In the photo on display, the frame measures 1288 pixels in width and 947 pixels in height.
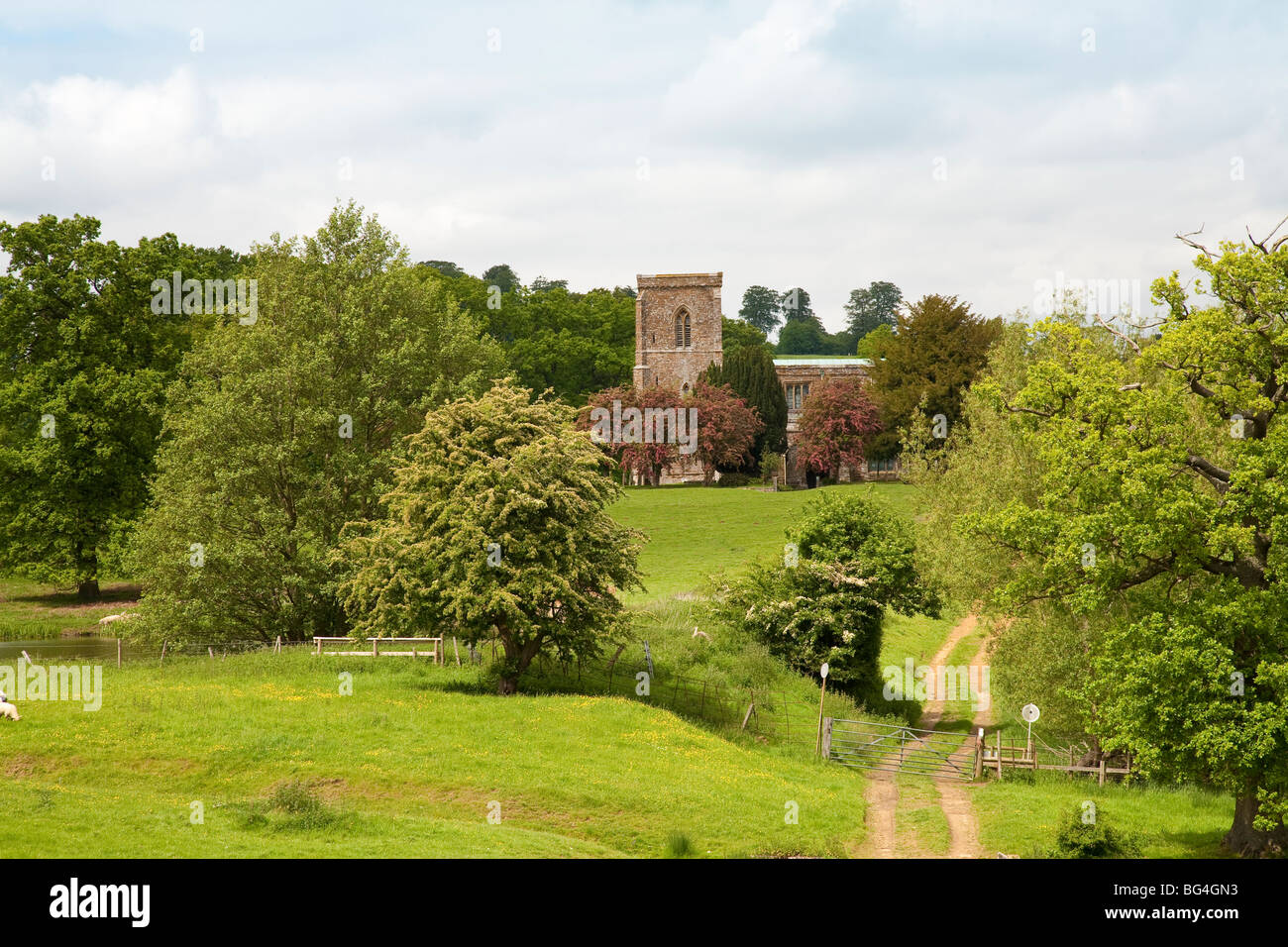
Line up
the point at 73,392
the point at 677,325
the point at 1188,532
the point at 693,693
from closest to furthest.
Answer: the point at 1188,532, the point at 693,693, the point at 73,392, the point at 677,325

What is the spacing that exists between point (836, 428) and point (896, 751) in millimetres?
56709

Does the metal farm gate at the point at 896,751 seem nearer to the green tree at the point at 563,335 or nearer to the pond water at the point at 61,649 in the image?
the pond water at the point at 61,649

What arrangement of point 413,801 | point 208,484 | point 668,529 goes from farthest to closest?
point 668,529, point 208,484, point 413,801

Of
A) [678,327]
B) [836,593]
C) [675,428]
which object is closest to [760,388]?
[675,428]

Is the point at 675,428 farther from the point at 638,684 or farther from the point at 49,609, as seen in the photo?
the point at 638,684

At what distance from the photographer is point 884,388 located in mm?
87062

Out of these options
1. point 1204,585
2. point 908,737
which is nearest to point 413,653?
point 908,737

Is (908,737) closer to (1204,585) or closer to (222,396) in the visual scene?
(1204,585)

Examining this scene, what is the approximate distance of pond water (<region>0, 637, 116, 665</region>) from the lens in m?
41.8

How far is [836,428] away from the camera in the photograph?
8944 centimetres

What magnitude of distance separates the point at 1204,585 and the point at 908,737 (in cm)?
1350

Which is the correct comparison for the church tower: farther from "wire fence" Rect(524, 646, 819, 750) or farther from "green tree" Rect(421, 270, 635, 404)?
"wire fence" Rect(524, 646, 819, 750)

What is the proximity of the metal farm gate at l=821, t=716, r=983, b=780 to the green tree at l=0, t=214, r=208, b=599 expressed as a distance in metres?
33.7

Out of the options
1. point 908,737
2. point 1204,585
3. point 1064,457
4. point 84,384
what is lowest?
point 908,737
